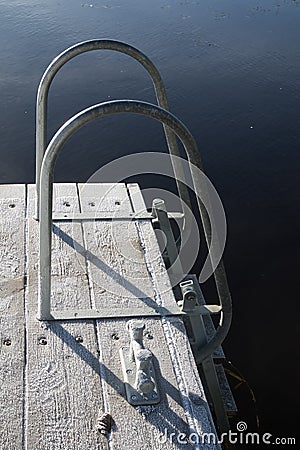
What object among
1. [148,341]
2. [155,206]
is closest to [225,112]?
[155,206]

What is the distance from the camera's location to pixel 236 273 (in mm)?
4383

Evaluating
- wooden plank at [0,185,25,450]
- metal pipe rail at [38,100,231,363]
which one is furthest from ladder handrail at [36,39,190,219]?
metal pipe rail at [38,100,231,363]

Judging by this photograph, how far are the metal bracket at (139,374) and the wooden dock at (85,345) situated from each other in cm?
2

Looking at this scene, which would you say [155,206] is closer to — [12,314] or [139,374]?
[12,314]

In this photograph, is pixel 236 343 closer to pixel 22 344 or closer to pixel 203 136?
pixel 22 344

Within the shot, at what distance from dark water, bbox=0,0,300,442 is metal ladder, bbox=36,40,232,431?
114 centimetres

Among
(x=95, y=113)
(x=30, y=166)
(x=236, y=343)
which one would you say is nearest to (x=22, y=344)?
(x=95, y=113)

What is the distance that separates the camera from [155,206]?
8.79 feet

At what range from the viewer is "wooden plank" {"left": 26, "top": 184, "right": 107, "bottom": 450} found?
162 centimetres

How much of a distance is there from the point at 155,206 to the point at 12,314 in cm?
92

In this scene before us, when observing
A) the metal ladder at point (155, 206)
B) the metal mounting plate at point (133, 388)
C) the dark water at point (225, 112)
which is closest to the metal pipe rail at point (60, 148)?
the metal ladder at point (155, 206)

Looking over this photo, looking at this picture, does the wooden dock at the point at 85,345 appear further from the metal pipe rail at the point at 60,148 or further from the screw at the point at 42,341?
the metal pipe rail at the point at 60,148

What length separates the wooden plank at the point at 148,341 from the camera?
1.67m

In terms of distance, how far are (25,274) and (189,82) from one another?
4.81 metres
